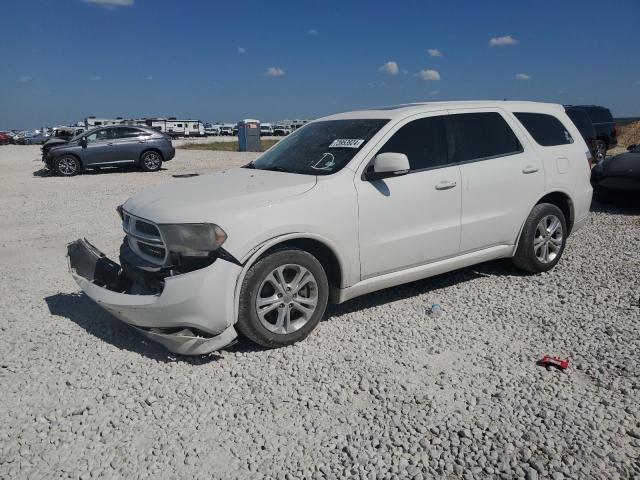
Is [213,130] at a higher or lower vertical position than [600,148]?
higher

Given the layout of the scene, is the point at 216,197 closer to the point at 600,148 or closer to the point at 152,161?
the point at 152,161

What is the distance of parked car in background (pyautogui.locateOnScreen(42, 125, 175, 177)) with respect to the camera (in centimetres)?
1719

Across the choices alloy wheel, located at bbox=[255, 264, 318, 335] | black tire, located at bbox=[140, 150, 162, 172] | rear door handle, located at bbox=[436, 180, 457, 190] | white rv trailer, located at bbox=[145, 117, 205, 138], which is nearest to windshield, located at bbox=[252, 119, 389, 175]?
rear door handle, located at bbox=[436, 180, 457, 190]

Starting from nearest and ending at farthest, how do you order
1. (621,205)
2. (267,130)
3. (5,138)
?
(621,205)
(5,138)
(267,130)

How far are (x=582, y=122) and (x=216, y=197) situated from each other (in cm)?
1294

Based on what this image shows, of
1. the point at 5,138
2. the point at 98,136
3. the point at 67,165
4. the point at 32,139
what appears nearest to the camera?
the point at 67,165

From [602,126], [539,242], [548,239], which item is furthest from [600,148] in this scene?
[539,242]

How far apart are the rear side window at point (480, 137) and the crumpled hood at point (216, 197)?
1586mm

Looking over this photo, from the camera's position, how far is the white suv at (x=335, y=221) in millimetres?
3631

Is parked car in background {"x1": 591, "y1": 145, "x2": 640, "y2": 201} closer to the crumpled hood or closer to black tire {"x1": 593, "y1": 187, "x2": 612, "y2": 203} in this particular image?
black tire {"x1": 593, "y1": 187, "x2": 612, "y2": 203}

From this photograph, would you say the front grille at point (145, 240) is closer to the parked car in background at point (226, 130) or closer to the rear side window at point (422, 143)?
the rear side window at point (422, 143)

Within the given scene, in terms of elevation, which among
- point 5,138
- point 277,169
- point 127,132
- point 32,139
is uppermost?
point 5,138

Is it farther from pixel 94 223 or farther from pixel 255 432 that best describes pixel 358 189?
pixel 94 223

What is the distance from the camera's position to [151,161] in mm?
18562
